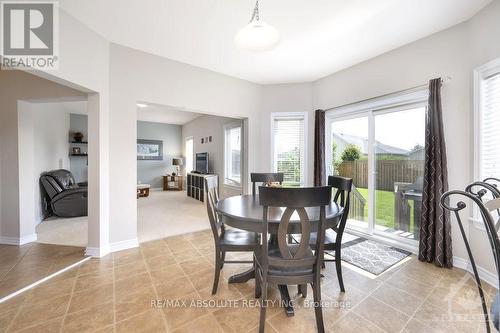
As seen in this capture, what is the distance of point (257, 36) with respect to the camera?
163cm

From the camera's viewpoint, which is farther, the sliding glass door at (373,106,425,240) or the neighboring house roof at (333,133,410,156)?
the neighboring house roof at (333,133,410,156)

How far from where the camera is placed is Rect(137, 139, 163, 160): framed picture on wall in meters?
8.03

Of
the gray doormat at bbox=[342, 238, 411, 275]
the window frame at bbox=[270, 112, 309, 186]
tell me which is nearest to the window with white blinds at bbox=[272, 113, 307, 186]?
the window frame at bbox=[270, 112, 309, 186]

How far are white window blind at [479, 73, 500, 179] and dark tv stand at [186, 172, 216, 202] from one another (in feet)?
17.0

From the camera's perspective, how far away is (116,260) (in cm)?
253

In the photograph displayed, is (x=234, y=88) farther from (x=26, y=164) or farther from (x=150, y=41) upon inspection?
(x=26, y=164)

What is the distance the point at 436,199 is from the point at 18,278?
4528mm

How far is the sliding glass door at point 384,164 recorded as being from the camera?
2854 millimetres

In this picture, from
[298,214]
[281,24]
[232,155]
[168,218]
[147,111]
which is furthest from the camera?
[147,111]

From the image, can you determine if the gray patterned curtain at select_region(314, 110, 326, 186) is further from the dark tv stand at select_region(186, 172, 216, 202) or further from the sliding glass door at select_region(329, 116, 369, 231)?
the dark tv stand at select_region(186, 172, 216, 202)

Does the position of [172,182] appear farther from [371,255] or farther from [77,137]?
[371,255]

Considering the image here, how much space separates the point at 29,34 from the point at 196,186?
488 cm

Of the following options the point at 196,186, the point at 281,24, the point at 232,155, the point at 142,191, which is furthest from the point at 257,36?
the point at 142,191

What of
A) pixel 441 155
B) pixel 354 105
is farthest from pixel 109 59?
pixel 441 155
